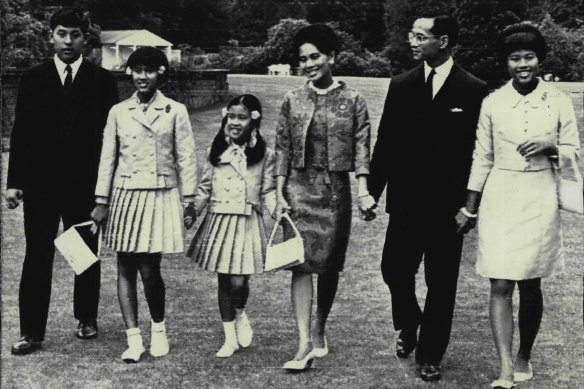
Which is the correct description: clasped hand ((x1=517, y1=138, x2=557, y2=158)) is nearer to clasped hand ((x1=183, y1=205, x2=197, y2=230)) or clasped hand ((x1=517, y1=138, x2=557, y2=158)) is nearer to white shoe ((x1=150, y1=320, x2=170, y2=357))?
clasped hand ((x1=183, y1=205, x2=197, y2=230))

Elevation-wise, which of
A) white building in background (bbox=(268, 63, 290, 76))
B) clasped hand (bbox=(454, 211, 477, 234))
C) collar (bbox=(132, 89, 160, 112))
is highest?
white building in background (bbox=(268, 63, 290, 76))

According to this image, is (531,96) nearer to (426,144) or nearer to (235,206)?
(426,144)

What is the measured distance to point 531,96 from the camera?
4.74 metres

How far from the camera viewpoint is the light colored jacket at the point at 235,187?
5.49m

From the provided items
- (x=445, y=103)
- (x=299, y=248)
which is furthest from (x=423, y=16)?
(x=299, y=248)

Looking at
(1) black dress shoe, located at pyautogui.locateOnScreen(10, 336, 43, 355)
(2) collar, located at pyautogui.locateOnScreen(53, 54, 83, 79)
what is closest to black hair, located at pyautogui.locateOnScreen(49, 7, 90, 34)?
(2) collar, located at pyautogui.locateOnScreen(53, 54, 83, 79)

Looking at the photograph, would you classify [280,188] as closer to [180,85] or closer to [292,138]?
[292,138]

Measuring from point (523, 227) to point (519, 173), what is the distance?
11.4 inches

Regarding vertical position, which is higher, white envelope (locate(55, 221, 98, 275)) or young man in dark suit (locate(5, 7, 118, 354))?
young man in dark suit (locate(5, 7, 118, 354))

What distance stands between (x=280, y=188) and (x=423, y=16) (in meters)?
1.30

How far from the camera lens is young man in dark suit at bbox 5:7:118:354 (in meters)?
5.55

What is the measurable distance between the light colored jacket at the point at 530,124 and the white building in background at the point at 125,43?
315 centimetres

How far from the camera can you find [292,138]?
5285 mm

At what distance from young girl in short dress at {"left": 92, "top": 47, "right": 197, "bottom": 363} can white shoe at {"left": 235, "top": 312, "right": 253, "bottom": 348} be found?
469mm
